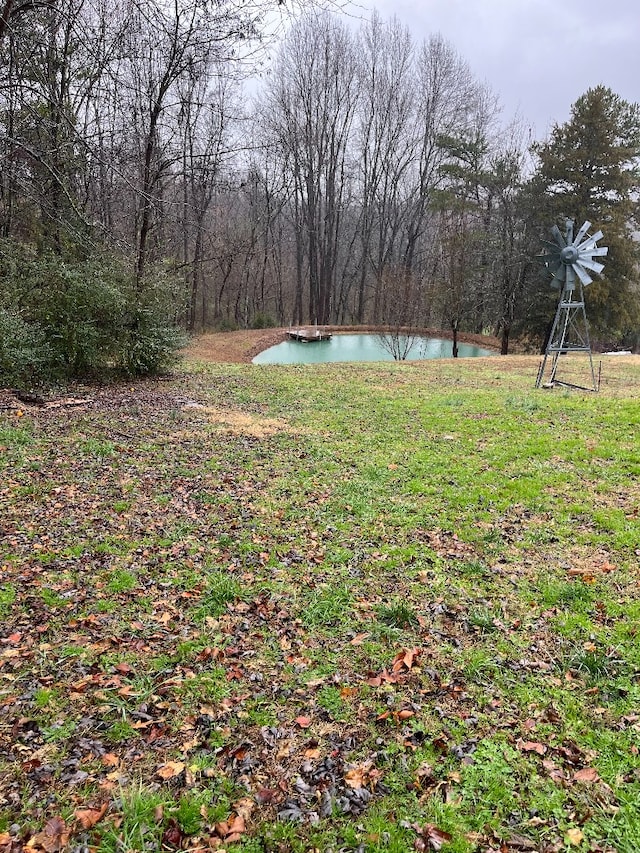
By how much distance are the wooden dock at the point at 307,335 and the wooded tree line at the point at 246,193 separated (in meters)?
2.98

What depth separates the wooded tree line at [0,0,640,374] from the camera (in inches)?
227

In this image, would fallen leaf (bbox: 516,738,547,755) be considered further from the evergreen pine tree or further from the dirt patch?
the evergreen pine tree

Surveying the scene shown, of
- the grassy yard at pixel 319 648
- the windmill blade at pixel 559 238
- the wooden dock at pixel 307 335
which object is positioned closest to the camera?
the grassy yard at pixel 319 648

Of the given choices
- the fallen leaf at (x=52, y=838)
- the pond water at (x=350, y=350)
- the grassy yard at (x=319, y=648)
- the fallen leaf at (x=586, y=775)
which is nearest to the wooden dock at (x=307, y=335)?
the pond water at (x=350, y=350)

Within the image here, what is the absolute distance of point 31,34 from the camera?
5062 mm

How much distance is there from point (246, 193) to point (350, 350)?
702 cm

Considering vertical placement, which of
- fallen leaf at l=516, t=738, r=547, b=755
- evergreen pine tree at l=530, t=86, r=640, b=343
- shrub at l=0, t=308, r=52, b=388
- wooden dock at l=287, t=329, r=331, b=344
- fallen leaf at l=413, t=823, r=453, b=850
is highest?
evergreen pine tree at l=530, t=86, r=640, b=343

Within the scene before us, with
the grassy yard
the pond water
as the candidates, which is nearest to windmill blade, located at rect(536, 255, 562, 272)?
the grassy yard

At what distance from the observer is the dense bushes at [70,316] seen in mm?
7707

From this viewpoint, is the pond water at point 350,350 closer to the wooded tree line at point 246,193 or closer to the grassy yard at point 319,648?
the wooded tree line at point 246,193

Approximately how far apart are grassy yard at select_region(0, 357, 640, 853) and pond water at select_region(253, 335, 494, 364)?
13.2 m

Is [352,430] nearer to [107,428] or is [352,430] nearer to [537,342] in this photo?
[107,428]

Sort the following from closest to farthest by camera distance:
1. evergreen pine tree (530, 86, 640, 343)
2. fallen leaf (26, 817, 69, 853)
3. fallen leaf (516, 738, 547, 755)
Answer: fallen leaf (26, 817, 69, 853), fallen leaf (516, 738, 547, 755), evergreen pine tree (530, 86, 640, 343)

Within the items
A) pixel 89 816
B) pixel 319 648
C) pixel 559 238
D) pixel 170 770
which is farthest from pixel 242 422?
pixel 559 238
